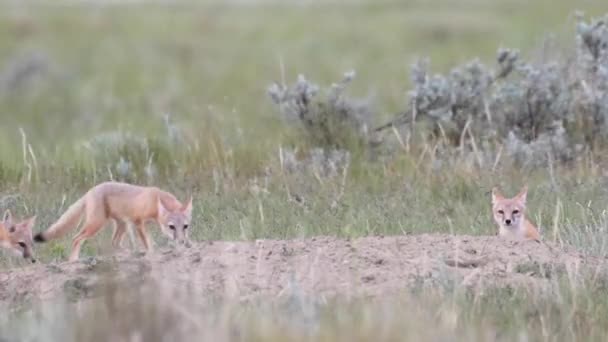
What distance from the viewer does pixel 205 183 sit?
10492 millimetres

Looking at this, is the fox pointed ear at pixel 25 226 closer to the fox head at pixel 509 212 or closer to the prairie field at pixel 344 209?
the prairie field at pixel 344 209

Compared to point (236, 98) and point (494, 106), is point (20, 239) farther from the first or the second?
point (236, 98)

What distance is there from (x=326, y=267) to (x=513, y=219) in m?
1.80

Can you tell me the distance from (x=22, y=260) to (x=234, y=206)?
1.83m

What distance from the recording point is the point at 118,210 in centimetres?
816

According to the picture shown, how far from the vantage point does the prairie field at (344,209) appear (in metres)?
5.49

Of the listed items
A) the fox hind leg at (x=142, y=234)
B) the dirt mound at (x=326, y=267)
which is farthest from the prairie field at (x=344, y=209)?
the fox hind leg at (x=142, y=234)

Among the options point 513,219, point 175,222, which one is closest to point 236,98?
point 513,219

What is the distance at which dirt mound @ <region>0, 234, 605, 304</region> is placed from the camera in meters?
6.59

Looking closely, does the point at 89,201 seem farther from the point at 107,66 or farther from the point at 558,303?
the point at 107,66

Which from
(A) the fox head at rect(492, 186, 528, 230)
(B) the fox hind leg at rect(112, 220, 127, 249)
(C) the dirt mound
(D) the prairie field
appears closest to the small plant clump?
(D) the prairie field

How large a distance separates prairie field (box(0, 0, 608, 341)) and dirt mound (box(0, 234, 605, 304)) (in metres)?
0.02

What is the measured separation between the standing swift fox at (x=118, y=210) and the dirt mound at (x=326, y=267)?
722mm

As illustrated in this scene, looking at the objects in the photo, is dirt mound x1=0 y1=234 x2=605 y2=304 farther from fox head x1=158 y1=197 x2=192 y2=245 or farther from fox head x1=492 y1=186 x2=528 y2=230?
fox head x1=492 y1=186 x2=528 y2=230
